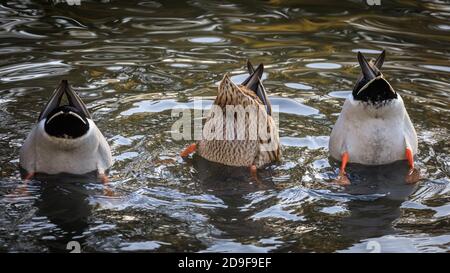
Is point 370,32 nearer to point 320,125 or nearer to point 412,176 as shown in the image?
point 320,125

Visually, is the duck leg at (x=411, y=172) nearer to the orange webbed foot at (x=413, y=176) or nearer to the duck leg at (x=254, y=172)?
the orange webbed foot at (x=413, y=176)

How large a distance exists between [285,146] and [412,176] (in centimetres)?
121

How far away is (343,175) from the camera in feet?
23.4

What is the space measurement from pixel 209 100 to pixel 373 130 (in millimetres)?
1976

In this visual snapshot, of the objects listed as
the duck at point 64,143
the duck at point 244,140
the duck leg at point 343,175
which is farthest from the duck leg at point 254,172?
the duck at point 64,143

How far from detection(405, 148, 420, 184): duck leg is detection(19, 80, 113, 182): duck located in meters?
2.46

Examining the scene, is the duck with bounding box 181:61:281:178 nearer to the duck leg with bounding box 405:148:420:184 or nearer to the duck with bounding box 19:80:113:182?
the duck with bounding box 19:80:113:182

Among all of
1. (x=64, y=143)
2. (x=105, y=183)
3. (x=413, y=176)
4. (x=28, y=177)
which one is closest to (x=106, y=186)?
(x=105, y=183)

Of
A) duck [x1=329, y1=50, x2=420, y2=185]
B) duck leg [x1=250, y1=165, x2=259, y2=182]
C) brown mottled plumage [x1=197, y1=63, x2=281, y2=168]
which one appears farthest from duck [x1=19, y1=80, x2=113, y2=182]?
duck [x1=329, y1=50, x2=420, y2=185]

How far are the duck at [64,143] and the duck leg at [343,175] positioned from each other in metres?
1.87

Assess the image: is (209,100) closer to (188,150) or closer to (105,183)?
(188,150)

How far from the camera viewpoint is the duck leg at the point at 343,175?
6977 mm

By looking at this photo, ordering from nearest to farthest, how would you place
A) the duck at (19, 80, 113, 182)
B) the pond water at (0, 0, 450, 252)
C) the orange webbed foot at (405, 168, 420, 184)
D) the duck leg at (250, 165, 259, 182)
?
the pond water at (0, 0, 450, 252) → the duck at (19, 80, 113, 182) → the orange webbed foot at (405, 168, 420, 184) → the duck leg at (250, 165, 259, 182)

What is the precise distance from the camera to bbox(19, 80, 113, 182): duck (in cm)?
689
